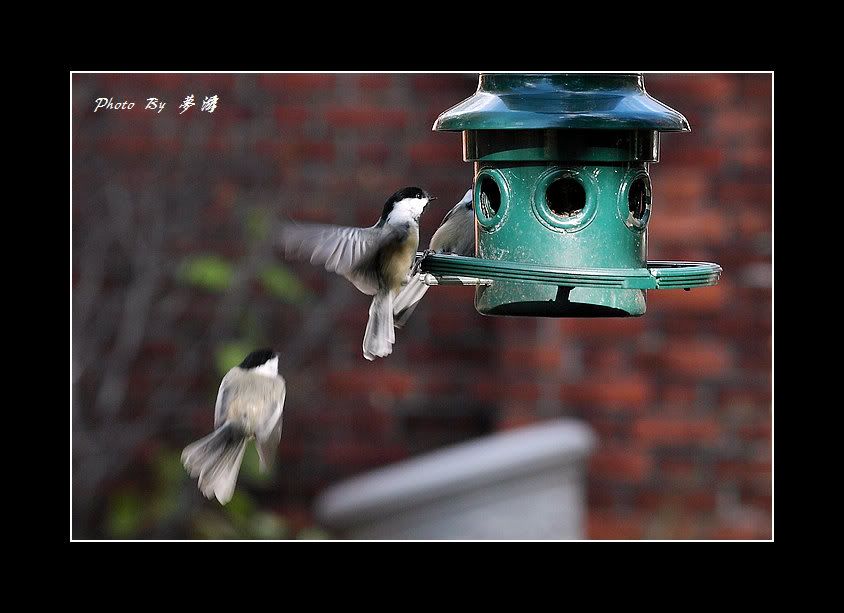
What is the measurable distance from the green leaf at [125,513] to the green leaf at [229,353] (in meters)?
0.58

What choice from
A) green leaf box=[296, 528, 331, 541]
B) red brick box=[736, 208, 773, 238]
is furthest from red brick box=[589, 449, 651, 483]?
green leaf box=[296, 528, 331, 541]

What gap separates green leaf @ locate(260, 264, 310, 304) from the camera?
192 inches

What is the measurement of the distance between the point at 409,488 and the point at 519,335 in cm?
73

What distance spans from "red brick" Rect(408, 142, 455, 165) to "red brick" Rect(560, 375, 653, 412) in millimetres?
911

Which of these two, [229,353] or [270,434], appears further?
[229,353]

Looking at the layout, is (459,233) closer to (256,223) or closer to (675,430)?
(256,223)

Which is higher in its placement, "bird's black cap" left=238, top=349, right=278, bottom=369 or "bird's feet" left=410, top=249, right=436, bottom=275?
"bird's feet" left=410, top=249, right=436, bottom=275

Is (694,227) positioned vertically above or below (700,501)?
above

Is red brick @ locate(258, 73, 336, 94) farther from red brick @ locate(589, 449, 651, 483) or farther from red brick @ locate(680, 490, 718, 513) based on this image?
red brick @ locate(680, 490, 718, 513)

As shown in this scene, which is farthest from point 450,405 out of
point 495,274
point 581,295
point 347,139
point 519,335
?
point 495,274

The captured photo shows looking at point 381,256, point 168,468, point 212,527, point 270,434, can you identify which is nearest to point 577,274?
point 381,256

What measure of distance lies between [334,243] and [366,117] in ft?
7.19

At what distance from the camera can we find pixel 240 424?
2.96 meters

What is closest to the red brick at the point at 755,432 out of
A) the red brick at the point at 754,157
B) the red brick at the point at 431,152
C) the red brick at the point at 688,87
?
the red brick at the point at 754,157
